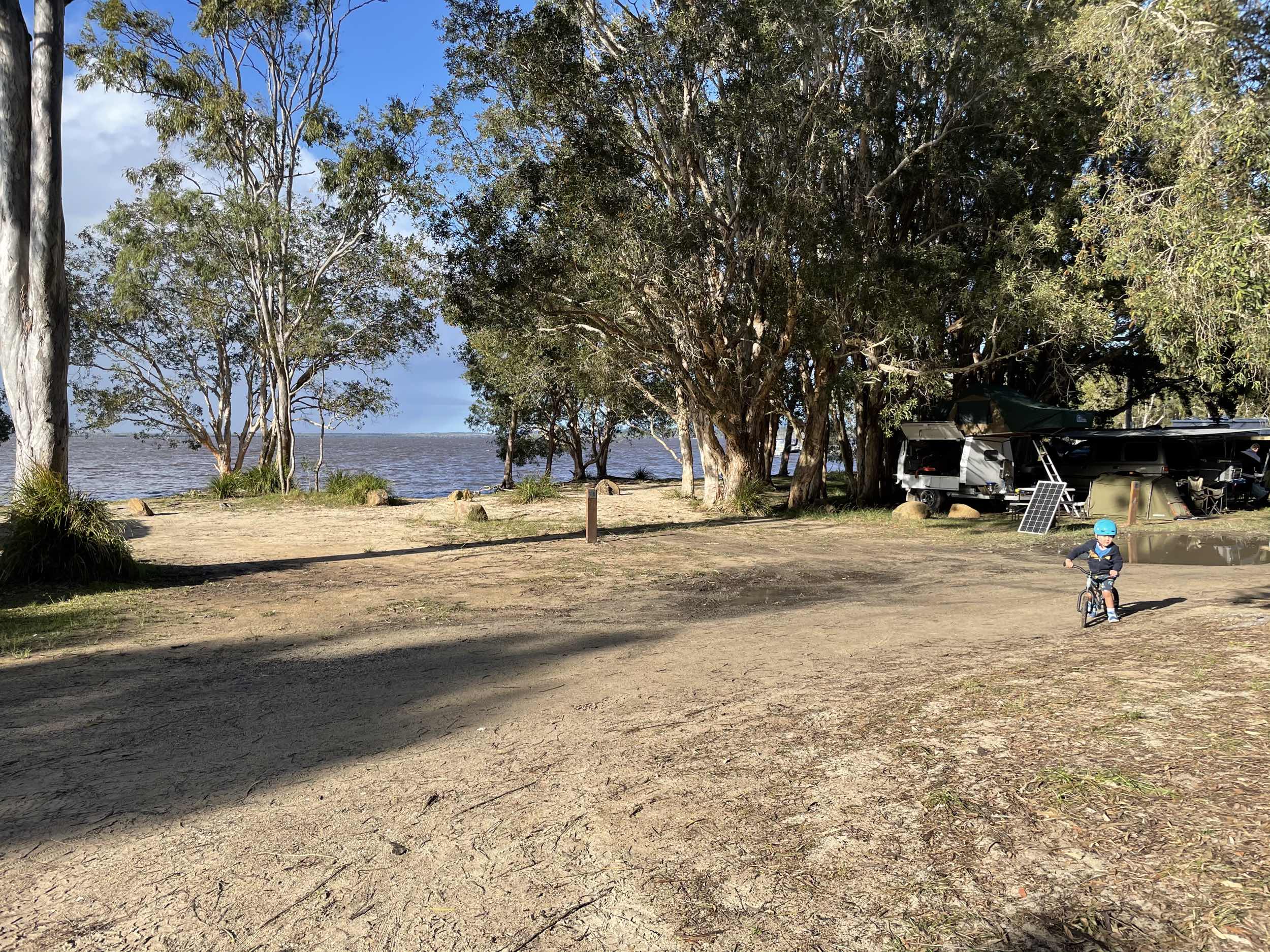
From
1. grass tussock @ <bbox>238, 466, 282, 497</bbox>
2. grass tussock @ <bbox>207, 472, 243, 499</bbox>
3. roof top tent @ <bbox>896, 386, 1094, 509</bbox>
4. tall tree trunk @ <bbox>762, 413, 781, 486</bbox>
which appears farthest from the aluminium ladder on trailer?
grass tussock @ <bbox>207, 472, 243, 499</bbox>

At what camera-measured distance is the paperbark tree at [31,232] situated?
11.1 meters

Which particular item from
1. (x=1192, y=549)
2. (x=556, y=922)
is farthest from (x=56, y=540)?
(x=1192, y=549)

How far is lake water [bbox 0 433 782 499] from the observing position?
41.3 metres

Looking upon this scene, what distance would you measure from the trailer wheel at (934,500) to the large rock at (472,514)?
10.5 metres

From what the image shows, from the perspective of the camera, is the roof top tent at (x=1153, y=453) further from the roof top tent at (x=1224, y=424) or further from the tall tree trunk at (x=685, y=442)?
the tall tree trunk at (x=685, y=442)

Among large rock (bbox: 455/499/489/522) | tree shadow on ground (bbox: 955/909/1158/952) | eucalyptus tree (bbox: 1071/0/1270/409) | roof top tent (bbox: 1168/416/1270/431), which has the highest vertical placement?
eucalyptus tree (bbox: 1071/0/1270/409)

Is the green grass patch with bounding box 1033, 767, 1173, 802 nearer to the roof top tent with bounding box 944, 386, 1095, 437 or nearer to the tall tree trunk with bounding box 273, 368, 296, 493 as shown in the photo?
the roof top tent with bounding box 944, 386, 1095, 437

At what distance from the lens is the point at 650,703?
18.3 feet

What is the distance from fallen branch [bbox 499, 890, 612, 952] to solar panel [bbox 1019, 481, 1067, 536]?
50.6 ft

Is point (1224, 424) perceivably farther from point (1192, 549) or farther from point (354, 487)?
point (354, 487)

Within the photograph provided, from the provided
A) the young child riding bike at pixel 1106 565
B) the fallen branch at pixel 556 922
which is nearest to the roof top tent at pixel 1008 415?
the young child riding bike at pixel 1106 565

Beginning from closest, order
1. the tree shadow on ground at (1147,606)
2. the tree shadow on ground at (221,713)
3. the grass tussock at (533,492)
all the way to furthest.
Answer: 1. the tree shadow on ground at (221,713)
2. the tree shadow on ground at (1147,606)
3. the grass tussock at (533,492)

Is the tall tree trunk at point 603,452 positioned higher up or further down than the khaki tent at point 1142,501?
higher up

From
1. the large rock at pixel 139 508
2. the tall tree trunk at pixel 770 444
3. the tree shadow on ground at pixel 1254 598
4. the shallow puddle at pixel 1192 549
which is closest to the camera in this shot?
the tree shadow on ground at pixel 1254 598
